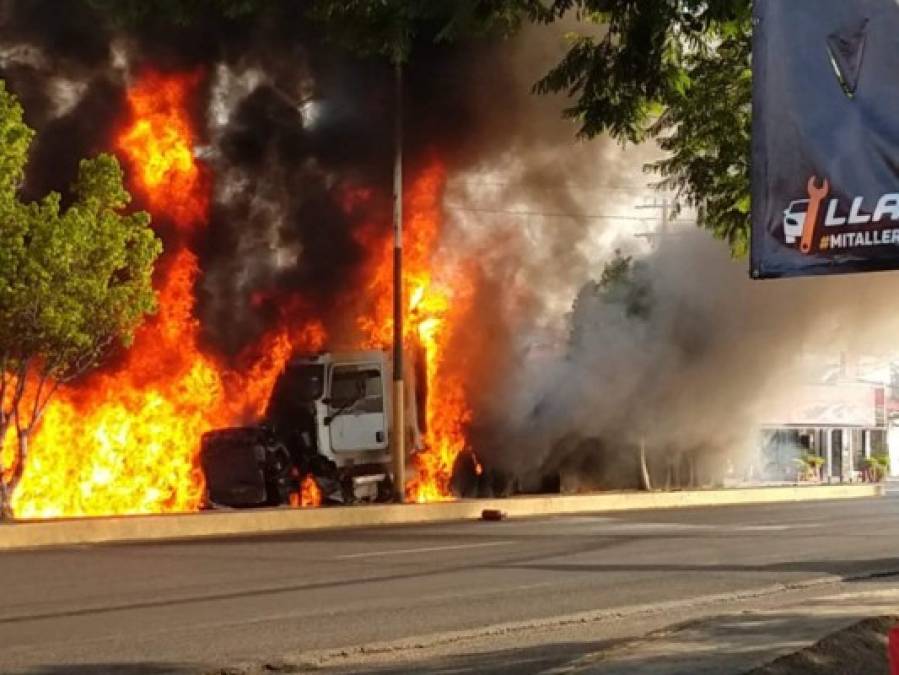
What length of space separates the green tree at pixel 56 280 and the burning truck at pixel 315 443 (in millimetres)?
3377

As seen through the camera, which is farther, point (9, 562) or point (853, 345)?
point (853, 345)

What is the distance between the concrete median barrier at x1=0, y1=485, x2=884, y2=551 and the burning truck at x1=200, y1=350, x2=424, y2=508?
66.4 inches

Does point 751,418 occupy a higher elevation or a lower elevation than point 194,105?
lower

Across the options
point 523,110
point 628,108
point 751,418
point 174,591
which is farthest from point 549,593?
point 751,418

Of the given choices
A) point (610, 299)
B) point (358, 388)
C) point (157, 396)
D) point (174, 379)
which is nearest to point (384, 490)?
point (358, 388)

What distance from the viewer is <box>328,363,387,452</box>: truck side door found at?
2359 centimetres

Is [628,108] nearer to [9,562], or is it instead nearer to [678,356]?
[9,562]

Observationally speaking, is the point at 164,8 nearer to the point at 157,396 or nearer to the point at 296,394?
the point at 157,396

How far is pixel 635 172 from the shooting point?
29438 mm

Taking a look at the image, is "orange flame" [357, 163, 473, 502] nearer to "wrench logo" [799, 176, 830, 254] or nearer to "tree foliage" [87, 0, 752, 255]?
"tree foliage" [87, 0, 752, 255]

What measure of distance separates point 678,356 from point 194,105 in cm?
1373

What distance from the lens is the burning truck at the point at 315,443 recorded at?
2261 centimetres

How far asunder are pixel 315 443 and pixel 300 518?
3.35m

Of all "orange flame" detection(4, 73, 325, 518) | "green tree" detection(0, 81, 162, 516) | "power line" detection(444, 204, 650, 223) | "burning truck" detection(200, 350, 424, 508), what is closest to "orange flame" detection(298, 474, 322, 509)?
"burning truck" detection(200, 350, 424, 508)
